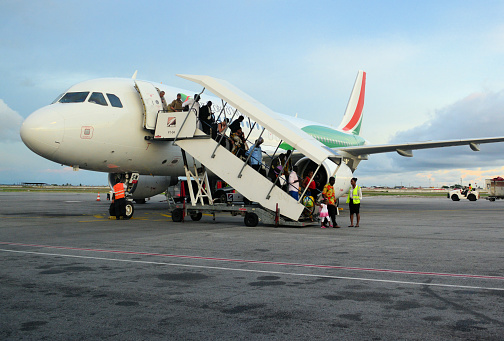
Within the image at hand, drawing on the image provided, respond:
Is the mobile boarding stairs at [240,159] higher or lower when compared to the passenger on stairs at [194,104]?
lower

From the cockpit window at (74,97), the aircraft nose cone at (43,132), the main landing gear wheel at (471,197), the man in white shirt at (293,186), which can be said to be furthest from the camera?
the main landing gear wheel at (471,197)

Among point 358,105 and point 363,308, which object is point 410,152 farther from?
point 363,308

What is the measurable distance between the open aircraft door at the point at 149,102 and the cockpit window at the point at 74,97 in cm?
166

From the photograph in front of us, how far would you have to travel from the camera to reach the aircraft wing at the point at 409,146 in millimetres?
23266

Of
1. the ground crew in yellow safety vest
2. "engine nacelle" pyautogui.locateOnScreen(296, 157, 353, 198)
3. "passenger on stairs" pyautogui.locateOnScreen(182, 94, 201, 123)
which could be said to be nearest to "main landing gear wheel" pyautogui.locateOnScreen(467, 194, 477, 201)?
"engine nacelle" pyautogui.locateOnScreen(296, 157, 353, 198)

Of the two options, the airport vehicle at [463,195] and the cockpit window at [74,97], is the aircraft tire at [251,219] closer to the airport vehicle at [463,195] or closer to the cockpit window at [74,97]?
the cockpit window at [74,97]

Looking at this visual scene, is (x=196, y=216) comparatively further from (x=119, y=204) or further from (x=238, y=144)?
(x=238, y=144)

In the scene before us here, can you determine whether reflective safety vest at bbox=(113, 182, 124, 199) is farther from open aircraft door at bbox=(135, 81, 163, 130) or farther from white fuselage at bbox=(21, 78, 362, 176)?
open aircraft door at bbox=(135, 81, 163, 130)

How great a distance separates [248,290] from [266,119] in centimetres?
858

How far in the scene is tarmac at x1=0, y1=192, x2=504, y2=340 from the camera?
3.66 metres

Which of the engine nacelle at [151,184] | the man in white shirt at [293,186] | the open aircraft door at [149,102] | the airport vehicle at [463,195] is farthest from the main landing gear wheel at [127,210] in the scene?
the airport vehicle at [463,195]

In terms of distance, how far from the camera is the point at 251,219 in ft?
43.7

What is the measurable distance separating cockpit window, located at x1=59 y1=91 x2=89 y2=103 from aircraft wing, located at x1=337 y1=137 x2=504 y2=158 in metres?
13.2

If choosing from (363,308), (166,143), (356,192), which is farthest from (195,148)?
(363,308)
